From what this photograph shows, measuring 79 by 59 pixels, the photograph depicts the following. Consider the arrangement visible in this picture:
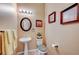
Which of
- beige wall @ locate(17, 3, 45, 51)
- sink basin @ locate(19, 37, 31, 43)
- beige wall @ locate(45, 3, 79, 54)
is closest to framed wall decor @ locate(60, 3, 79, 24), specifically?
beige wall @ locate(45, 3, 79, 54)

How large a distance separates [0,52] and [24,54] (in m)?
0.22

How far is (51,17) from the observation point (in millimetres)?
1519

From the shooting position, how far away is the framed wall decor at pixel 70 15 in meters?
1.43

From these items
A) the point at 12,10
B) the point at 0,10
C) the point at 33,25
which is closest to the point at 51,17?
the point at 33,25

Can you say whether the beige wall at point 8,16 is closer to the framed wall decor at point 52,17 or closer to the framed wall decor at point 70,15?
the framed wall decor at point 52,17

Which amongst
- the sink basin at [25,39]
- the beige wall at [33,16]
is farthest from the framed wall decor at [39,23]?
the sink basin at [25,39]

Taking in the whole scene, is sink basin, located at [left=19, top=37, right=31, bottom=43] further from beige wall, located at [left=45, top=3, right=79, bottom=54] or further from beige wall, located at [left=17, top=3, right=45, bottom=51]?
beige wall, located at [left=45, top=3, right=79, bottom=54]

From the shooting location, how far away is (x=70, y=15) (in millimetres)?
1457

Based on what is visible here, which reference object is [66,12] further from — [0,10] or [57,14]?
[0,10]

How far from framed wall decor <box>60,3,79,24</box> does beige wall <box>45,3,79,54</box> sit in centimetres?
4

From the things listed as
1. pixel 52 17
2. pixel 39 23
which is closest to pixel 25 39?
pixel 39 23

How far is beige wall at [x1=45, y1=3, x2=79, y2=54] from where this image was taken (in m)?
1.46

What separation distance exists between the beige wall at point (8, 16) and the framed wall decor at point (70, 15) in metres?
0.43

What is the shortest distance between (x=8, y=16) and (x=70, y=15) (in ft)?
1.83
